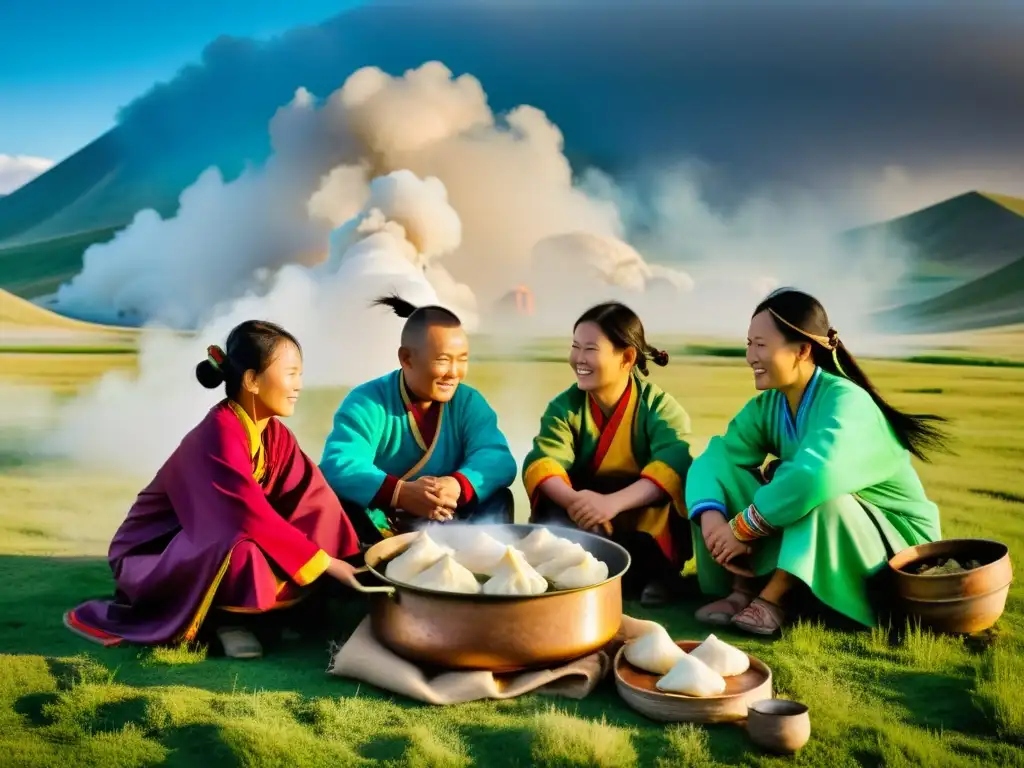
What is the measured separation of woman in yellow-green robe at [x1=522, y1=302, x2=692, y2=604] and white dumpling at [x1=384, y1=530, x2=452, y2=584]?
89 centimetres

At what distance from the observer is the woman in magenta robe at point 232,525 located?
11.9ft

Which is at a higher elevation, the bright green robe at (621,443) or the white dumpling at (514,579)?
the bright green robe at (621,443)

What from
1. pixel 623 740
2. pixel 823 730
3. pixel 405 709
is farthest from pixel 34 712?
pixel 823 730

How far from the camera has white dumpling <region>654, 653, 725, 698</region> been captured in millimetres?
3090

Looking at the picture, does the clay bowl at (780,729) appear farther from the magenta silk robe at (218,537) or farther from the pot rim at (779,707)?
the magenta silk robe at (218,537)

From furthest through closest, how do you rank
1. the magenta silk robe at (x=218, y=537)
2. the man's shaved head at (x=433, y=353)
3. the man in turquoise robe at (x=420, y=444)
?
the man's shaved head at (x=433, y=353) < the man in turquoise robe at (x=420, y=444) < the magenta silk robe at (x=218, y=537)

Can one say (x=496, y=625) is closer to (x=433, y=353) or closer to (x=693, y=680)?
(x=693, y=680)

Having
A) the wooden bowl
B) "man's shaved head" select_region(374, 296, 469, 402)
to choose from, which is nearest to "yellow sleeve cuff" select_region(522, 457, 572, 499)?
"man's shaved head" select_region(374, 296, 469, 402)

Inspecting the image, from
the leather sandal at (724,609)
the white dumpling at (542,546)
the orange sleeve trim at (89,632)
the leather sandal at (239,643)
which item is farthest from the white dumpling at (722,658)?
the orange sleeve trim at (89,632)

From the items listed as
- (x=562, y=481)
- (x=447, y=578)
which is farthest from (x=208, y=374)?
(x=562, y=481)

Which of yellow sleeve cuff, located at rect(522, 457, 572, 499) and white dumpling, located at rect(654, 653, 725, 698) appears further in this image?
yellow sleeve cuff, located at rect(522, 457, 572, 499)

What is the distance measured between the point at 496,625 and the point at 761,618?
1186 mm

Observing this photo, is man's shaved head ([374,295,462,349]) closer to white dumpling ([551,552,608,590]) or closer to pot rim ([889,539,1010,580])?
white dumpling ([551,552,608,590])

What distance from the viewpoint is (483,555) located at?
12.2 ft
